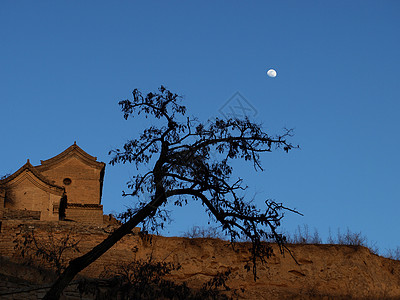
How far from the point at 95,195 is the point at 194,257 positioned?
17174 mm

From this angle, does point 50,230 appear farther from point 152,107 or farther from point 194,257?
point 152,107

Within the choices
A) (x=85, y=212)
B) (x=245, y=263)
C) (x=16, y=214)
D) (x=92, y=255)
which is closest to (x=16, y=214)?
(x=16, y=214)

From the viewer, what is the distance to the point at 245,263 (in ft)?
64.0

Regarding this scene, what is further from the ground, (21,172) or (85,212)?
(21,172)

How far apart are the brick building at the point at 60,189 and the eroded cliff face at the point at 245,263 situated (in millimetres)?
5930

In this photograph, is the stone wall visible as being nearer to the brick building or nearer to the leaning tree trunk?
the brick building

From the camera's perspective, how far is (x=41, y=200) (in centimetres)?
3056

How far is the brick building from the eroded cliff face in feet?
19.5

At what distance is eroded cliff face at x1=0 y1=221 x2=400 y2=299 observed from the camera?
1859 centimetres

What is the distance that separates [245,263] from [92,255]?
9.64 metres

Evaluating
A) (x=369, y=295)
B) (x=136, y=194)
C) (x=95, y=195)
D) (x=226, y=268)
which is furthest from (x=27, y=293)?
(x=95, y=195)

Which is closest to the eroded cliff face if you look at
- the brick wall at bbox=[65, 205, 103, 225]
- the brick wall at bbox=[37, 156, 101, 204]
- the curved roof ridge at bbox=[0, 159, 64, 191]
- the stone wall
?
the stone wall

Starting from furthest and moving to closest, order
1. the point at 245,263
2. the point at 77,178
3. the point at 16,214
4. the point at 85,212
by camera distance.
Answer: the point at 77,178
the point at 85,212
the point at 16,214
the point at 245,263

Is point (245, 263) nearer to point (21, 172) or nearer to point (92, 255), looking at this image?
point (92, 255)
